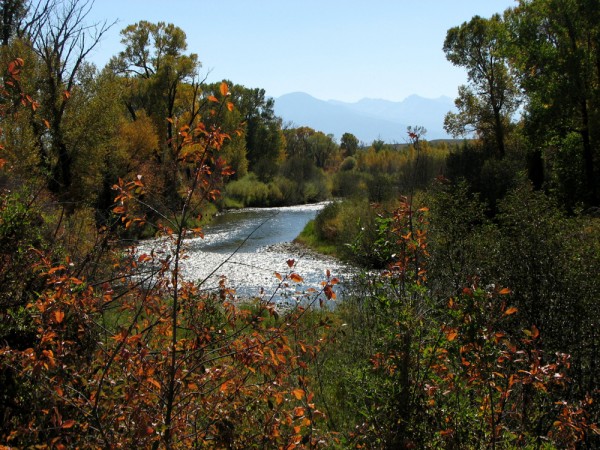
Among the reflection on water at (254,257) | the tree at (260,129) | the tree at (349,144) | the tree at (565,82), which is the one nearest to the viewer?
the reflection on water at (254,257)

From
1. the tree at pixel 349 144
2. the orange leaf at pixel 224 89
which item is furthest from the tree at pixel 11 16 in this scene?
the tree at pixel 349 144

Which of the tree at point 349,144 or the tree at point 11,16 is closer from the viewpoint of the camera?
the tree at point 11,16

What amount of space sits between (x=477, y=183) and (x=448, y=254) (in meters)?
18.2

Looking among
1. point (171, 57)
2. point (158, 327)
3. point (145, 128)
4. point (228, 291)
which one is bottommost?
point (158, 327)

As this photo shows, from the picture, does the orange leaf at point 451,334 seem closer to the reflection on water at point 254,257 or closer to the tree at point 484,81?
the reflection on water at point 254,257

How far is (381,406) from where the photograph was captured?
10.7ft

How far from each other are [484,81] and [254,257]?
1899cm

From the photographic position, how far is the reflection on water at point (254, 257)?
1502 centimetres

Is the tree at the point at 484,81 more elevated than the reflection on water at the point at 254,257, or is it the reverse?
the tree at the point at 484,81

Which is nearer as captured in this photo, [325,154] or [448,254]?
[448,254]

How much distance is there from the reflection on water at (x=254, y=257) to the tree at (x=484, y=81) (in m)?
12.5

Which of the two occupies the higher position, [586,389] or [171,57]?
[171,57]

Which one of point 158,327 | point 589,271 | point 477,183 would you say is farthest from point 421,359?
point 477,183

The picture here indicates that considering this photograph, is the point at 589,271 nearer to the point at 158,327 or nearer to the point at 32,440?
the point at 158,327
